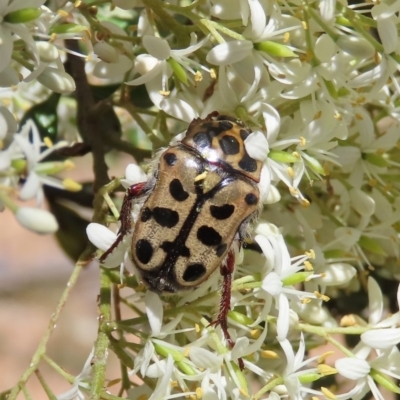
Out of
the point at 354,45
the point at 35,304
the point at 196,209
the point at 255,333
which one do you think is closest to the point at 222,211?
the point at 196,209

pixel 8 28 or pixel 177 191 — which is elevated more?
pixel 8 28

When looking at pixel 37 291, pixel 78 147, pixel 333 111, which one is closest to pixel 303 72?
pixel 333 111

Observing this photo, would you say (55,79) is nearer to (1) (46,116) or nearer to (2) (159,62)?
(2) (159,62)

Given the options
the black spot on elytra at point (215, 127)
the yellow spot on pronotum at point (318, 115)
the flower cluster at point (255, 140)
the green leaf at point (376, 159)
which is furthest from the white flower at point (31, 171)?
the green leaf at point (376, 159)

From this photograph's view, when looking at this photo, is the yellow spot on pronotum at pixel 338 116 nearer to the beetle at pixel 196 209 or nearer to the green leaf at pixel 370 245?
the beetle at pixel 196 209

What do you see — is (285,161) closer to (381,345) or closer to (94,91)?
(381,345)

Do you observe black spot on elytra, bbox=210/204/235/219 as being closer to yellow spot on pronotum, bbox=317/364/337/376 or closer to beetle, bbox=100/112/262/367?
beetle, bbox=100/112/262/367

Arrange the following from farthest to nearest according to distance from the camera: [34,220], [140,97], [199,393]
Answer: [140,97]
[199,393]
[34,220]
